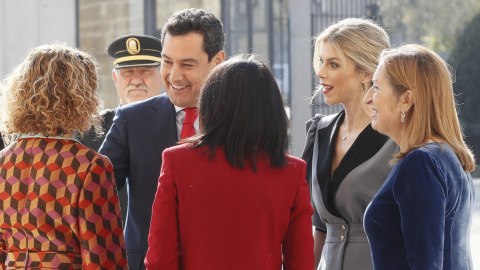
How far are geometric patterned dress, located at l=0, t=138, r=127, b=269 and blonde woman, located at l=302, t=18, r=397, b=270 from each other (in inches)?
38.3

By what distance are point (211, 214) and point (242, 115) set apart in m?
0.33

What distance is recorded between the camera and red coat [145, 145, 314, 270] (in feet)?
8.54

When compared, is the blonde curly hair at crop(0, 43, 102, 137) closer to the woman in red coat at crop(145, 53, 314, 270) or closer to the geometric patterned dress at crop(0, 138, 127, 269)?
the geometric patterned dress at crop(0, 138, 127, 269)

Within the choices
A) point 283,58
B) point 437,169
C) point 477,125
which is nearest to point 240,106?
point 437,169

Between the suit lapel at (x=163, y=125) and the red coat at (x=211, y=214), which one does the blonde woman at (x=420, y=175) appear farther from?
the suit lapel at (x=163, y=125)

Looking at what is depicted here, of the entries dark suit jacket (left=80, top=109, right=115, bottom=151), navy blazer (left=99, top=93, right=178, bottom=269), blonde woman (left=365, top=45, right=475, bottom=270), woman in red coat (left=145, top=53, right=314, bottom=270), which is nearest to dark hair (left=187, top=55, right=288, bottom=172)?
woman in red coat (left=145, top=53, right=314, bottom=270)

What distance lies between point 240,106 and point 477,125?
60.6ft

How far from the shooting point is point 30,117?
2.86 meters

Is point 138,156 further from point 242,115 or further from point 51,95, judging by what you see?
point 242,115

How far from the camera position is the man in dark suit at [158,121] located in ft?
10.8

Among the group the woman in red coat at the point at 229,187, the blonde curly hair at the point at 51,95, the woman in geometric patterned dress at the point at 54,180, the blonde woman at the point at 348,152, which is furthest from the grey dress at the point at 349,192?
the blonde curly hair at the point at 51,95

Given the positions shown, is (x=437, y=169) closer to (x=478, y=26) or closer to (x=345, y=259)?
(x=345, y=259)

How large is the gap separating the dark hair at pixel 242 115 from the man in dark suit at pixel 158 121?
2.27ft

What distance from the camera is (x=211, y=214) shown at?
8.55 feet
